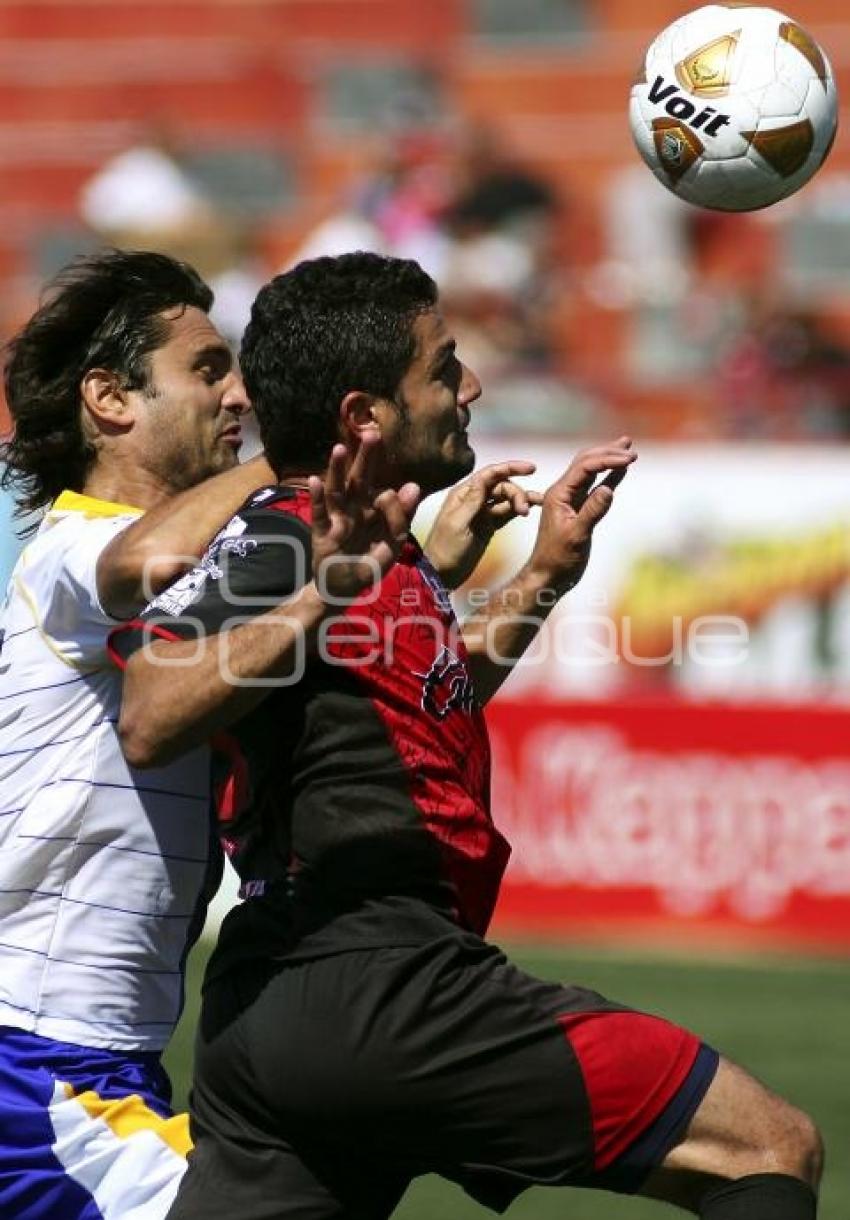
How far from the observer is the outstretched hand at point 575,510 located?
159 inches

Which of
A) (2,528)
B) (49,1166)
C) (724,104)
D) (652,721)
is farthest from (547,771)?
(49,1166)

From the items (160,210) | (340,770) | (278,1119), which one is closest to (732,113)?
(340,770)

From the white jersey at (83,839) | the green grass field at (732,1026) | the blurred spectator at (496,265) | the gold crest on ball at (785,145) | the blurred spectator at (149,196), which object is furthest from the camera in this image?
the blurred spectator at (149,196)

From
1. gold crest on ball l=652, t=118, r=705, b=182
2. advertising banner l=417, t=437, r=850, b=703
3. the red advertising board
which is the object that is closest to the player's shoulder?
gold crest on ball l=652, t=118, r=705, b=182

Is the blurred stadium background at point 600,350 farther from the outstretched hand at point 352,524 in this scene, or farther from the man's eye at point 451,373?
the outstretched hand at point 352,524

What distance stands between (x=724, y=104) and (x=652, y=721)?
6.62m

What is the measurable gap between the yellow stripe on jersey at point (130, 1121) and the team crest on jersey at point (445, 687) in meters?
0.84

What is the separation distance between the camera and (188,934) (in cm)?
394

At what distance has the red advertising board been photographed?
10750mm

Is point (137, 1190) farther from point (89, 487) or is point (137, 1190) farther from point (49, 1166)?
point (89, 487)

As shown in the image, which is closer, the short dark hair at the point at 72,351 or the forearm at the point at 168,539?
the forearm at the point at 168,539

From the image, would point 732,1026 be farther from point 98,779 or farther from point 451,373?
point 451,373

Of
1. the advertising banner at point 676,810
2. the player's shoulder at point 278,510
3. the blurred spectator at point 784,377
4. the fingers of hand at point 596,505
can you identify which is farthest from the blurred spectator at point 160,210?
the player's shoulder at point 278,510

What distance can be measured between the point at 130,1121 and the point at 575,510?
1.40 metres
